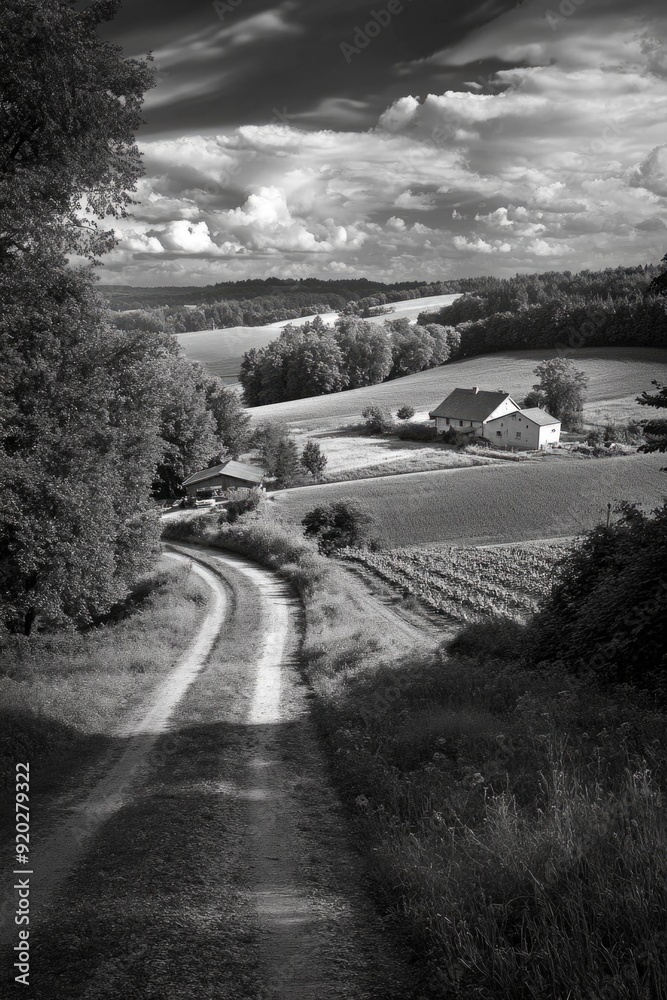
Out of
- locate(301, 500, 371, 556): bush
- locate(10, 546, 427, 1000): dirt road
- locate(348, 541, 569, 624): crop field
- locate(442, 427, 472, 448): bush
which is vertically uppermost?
locate(442, 427, 472, 448): bush

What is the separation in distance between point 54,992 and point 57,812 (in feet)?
12.8

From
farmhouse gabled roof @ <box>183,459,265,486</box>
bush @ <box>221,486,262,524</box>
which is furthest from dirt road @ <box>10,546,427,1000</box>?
farmhouse gabled roof @ <box>183,459,265,486</box>

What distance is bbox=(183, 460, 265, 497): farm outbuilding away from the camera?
218 ft

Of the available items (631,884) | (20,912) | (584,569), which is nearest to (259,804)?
(20,912)

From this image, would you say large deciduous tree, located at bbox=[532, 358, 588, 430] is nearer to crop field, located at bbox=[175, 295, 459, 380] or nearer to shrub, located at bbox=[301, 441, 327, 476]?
shrub, located at bbox=[301, 441, 327, 476]

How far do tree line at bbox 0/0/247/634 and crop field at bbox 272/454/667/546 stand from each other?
26.5m

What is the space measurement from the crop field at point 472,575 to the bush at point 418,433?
40.5 meters

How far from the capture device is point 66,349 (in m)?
18.8

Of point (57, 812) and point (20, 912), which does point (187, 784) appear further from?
point (20, 912)

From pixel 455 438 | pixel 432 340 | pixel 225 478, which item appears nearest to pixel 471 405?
pixel 455 438

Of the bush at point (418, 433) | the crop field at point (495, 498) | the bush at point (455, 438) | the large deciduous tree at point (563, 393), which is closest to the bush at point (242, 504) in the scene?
the crop field at point (495, 498)

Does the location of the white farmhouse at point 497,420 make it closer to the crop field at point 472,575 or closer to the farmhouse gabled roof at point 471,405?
the farmhouse gabled roof at point 471,405

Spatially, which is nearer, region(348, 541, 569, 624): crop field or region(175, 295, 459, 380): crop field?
region(348, 541, 569, 624): crop field

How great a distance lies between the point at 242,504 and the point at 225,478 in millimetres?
13434
